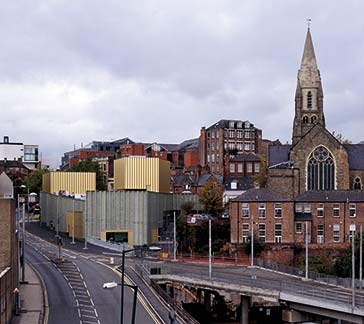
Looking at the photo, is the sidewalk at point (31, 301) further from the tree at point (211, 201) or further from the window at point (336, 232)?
the tree at point (211, 201)

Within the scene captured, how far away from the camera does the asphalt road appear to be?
186 feet

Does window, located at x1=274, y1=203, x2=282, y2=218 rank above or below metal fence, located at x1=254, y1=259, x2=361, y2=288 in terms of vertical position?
above

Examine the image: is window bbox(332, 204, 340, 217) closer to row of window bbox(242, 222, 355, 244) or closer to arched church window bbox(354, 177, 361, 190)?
row of window bbox(242, 222, 355, 244)

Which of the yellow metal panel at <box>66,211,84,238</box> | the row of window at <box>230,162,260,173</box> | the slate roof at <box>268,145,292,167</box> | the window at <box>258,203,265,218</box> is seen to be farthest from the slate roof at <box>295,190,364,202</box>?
the row of window at <box>230,162,260,173</box>

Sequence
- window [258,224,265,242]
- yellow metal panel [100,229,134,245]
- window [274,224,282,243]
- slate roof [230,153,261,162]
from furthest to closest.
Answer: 1. slate roof [230,153,261,162]
2. yellow metal panel [100,229,134,245]
3. window [274,224,282,243]
4. window [258,224,265,242]

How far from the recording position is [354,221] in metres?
98.6

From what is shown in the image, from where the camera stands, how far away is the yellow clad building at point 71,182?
137m

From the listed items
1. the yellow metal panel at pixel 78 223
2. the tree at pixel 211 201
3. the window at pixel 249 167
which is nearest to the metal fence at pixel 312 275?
the tree at pixel 211 201

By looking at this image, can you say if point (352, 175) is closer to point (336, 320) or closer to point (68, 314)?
point (336, 320)

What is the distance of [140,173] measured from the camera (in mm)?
120938

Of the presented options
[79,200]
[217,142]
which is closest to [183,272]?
[79,200]

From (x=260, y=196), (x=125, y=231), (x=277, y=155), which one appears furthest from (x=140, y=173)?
(x=260, y=196)

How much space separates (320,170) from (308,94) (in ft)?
72.1

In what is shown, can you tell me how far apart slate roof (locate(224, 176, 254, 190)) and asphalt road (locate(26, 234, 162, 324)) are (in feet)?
197
